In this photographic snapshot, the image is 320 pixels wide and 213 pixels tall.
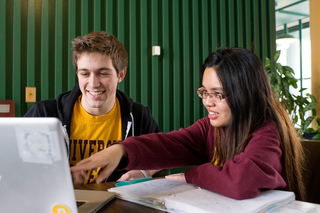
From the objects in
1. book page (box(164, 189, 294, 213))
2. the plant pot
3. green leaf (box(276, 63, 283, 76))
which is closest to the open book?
book page (box(164, 189, 294, 213))

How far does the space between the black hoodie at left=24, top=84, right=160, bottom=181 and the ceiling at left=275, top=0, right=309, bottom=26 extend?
5.20 meters

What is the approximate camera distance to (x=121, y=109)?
5.48ft

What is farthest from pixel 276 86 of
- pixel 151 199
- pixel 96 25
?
pixel 151 199

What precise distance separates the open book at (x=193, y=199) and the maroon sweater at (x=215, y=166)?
3 cm

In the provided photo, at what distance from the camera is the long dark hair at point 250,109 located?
102cm

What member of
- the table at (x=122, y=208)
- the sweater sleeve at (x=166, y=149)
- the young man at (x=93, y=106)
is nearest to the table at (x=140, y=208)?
the table at (x=122, y=208)

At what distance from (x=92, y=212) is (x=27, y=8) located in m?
2.20

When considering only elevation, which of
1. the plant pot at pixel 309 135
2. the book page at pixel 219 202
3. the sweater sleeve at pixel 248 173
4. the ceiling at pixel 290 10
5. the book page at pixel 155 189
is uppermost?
the ceiling at pixel 290 10

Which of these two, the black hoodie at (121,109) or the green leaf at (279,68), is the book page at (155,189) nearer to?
the black hoodie at (121,109)

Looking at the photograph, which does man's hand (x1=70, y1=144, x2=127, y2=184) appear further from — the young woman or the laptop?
the laptop

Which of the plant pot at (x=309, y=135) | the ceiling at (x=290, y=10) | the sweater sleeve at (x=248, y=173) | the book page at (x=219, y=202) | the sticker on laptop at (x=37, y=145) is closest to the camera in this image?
the sticker on laptop at (x=37, y=145)

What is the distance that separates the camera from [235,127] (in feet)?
3.51

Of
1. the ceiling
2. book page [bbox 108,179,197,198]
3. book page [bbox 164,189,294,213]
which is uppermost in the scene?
the ceiling

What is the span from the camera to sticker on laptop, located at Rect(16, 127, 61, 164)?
0.46 metres
